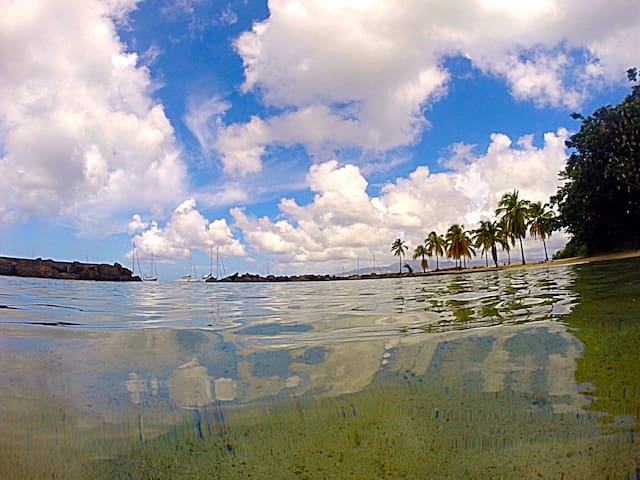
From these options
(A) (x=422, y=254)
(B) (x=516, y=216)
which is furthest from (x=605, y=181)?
(A) (x=422, y=254)

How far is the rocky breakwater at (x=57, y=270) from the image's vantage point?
51.9 meters

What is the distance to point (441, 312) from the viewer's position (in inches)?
294

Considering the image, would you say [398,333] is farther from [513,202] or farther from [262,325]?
[513,202]

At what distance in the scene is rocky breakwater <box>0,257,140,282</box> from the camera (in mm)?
51875

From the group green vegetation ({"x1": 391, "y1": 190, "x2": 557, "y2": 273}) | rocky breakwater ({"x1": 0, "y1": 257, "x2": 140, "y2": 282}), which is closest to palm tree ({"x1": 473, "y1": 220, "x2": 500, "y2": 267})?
green vegetation ({"x1": 391, "y1": 190, "x2": 557, "y2": 273})

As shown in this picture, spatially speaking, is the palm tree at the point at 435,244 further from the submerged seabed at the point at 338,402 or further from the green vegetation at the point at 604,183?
the submerged seabed at the point at 338,402

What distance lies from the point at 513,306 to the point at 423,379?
4208 millimetres

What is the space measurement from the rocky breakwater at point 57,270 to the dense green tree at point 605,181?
56214mm

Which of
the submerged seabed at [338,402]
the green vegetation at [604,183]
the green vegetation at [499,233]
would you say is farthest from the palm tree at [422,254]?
the submerged seabed at [338,402]

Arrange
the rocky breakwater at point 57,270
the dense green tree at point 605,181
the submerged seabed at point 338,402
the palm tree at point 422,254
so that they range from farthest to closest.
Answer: the palm tree at point 422,254 → the rocky breakwater at point 57,270 → the dense green tree at point 605,181 → the submerged seabed at point 338,402

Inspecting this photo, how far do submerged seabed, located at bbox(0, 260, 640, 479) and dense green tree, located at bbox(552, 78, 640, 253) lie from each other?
30271 millimetres

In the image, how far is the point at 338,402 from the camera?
140 inches

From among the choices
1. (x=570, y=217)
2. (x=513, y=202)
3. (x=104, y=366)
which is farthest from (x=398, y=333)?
(x=513, y=202)

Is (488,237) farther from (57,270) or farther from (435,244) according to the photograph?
(57,270)
